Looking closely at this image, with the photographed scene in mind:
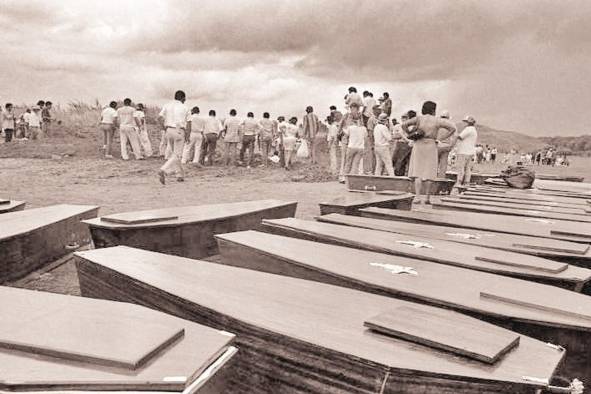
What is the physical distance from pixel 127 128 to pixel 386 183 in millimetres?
9750

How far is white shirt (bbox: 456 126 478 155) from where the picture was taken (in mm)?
11531

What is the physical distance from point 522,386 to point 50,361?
1145 millimetres

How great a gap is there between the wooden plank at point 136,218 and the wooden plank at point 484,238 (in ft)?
3.58

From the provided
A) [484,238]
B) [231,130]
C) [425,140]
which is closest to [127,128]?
[231,130]

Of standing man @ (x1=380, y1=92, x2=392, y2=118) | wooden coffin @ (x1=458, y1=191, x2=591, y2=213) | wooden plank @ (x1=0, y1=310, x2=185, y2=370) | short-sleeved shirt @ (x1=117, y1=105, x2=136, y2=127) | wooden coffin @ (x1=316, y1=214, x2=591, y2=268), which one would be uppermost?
standing man @ (x1=380, y1=92, x2=392, y2=118)

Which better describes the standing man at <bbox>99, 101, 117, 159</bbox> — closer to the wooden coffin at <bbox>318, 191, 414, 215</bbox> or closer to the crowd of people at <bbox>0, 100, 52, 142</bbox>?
the crowd of people at <bbox>0, 100, 52, 142</bbox>

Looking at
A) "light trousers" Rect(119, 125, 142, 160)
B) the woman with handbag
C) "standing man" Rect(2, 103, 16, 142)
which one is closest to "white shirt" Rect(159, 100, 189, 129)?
the woman with handbag

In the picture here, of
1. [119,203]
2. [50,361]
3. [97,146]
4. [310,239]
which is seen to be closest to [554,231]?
[310,239]

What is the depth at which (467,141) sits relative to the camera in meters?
11.6

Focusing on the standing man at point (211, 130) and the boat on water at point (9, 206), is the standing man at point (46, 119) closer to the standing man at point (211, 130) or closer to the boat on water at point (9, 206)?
the standing man at point (211, 130)

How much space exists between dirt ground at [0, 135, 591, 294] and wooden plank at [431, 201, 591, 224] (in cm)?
297

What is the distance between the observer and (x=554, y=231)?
3.52 m

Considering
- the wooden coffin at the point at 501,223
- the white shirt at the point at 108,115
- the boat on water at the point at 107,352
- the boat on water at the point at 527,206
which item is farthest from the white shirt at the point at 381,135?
the boat on water at the point at 107,352

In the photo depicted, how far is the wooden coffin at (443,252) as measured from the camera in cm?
234
